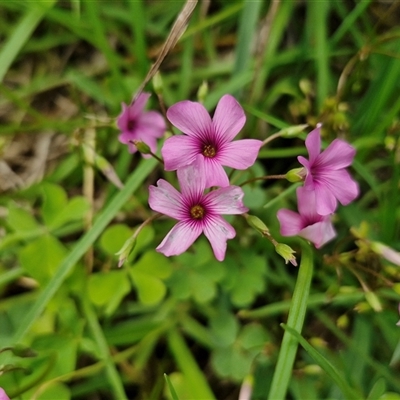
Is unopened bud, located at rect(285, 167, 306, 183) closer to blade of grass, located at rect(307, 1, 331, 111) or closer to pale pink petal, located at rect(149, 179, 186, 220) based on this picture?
pale pink petal, located at rect(149, 179, 186, 220)

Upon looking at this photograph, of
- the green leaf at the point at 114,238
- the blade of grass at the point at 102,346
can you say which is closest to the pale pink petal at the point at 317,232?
the green leaf at the point at 114,238

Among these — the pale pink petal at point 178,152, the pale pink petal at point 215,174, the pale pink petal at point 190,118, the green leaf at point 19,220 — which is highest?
the green leaf at point 19,220

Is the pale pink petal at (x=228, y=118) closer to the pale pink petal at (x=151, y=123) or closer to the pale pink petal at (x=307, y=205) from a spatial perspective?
the pale pink petal at (x=307, y=205)

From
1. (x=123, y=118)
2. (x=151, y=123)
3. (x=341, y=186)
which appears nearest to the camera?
(x=341, y=186)

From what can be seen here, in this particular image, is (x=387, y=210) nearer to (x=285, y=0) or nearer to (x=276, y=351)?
(x=276, y=351)

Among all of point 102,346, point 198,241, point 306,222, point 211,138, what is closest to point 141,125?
point 211,138

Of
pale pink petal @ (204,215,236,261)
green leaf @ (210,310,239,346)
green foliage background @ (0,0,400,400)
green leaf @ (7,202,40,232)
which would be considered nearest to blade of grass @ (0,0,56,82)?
green foliage background @ (0,0,400,400)

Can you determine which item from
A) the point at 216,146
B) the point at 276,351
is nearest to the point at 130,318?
the point at 276,351

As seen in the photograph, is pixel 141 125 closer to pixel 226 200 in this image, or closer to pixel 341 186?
pixel 226 200
